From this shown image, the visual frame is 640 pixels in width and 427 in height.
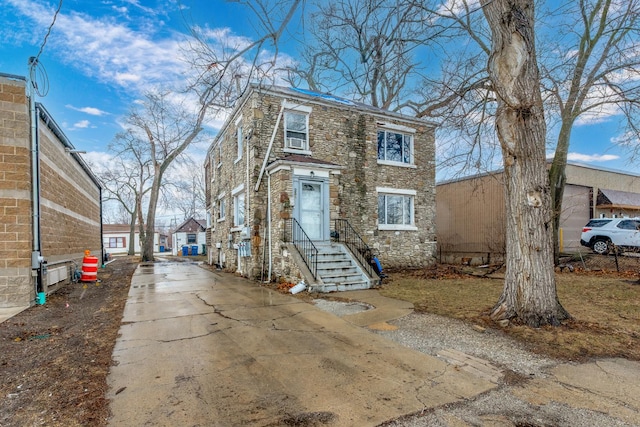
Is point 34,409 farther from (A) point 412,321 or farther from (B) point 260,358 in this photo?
(A) point 412,321

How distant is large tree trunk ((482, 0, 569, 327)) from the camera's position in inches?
201

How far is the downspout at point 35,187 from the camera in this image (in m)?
7.30

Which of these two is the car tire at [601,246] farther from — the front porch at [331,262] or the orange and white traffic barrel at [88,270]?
the orange and white traffic barrel at [88,270]

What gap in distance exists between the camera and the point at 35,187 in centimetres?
750

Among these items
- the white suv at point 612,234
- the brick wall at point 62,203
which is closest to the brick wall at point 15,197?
the brick wall at point 62,203

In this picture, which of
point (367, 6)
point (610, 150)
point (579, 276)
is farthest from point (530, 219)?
point (579, 276)

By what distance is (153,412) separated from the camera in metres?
2.81

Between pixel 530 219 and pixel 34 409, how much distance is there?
6568 mm

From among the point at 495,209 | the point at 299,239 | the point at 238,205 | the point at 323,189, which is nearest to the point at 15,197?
the point at 299,239

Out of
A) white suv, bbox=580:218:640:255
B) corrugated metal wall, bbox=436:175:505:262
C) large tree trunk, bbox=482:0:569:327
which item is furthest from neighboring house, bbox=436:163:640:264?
large tree trunk, bbox=482:0:569:327

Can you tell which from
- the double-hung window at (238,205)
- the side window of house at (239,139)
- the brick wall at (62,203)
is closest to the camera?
the brick wall at (62,203)

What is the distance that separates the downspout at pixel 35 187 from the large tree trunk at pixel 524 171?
9640 millimetres

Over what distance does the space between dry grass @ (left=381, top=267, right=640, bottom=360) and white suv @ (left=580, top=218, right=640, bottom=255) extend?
474 centimetres

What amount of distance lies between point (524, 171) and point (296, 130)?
820 cm
